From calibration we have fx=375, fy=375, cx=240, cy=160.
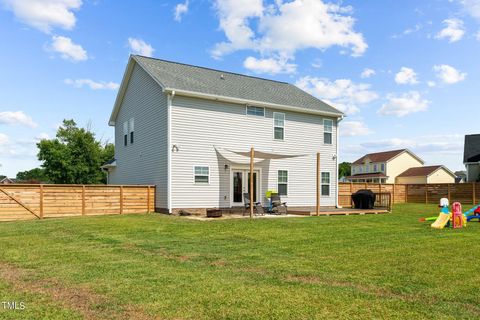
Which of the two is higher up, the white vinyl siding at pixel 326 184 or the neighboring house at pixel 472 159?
the neighboring house at pixel 472 159

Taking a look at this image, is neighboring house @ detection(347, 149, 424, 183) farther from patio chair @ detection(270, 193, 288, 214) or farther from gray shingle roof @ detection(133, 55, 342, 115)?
patio chair @ detection(270, 193, 288, 214)

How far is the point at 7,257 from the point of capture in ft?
23.2

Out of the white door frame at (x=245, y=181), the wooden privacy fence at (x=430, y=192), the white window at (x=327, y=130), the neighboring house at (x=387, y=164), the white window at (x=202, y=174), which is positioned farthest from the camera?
the neighboring house at (x=387, y=164)

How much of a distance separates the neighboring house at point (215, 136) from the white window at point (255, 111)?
2.0 inches

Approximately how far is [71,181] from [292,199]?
2492cm

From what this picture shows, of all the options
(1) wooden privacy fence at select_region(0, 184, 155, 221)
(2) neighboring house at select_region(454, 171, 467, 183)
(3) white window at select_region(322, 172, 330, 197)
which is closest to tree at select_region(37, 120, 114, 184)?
(1) wooden privacy fence at select_region(0, 184, 155, 221)

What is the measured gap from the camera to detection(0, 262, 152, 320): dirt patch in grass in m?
3.88

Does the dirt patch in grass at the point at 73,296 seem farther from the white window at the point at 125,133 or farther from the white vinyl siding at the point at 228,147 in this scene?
the white window at the point at 125,133

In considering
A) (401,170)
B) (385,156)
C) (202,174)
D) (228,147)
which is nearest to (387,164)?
(385,156)

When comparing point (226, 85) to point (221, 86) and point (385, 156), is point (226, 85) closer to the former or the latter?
point (221, 86)

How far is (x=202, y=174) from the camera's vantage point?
1634 cm

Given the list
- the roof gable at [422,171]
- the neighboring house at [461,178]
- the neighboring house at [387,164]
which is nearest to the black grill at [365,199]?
the roof gable at [422,171]

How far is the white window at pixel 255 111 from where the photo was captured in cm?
1769

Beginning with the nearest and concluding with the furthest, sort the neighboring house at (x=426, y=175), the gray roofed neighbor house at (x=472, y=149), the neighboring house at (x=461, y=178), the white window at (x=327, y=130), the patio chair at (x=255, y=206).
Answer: the patio chair at (x=255, y=206) → the white window at (x=327, y=130) → the gray roofed neighbor house at (x=472, y=149) → the neighboring house at (x=426, y=175) → the neighboring house at (x=461, y=178)
